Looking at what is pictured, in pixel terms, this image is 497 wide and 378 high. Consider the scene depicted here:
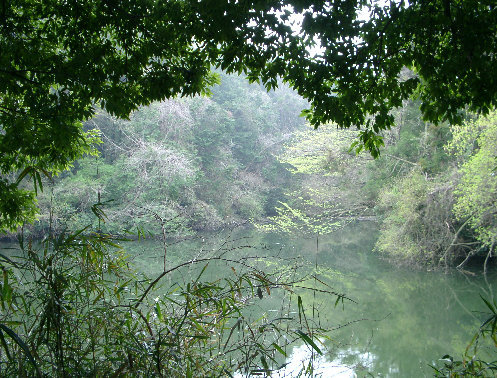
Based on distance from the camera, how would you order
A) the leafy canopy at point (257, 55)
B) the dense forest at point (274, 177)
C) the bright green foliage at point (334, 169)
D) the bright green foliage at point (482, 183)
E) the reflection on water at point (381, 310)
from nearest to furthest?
the leafy canopy at point (257, 55) → the reflection on water at point (381, 310) → the bright green foliage at point (482, 183) → the dense forest at point (274, 177) → the bright green foliage at point (334, 169)

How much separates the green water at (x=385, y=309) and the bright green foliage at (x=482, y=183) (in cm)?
135

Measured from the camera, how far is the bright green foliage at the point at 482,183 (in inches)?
335

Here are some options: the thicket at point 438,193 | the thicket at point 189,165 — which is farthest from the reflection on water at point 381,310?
the thicket at point 189,165

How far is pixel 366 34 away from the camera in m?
3.16

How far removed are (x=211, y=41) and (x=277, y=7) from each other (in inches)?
26.7

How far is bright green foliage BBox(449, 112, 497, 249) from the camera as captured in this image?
8.50 metres

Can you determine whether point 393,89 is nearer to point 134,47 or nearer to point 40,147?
point 134,47

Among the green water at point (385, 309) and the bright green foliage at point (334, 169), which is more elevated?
the bright green foliage at point (334, 169)

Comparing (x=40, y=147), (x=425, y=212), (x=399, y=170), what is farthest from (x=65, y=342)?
(x=399, y=170)

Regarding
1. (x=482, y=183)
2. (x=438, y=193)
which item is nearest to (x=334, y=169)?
(x=438, y=193)

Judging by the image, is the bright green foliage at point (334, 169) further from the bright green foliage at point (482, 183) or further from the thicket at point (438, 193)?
the bright green foliage at point (482, 183)

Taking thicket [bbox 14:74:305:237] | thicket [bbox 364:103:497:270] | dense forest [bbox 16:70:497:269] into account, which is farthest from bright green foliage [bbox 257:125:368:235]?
thicket [bbox 14:74:305:237]

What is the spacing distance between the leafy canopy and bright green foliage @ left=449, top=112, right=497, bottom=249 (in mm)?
6032

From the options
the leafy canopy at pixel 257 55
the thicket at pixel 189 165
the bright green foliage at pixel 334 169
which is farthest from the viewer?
the thicket at pixel 189 165
